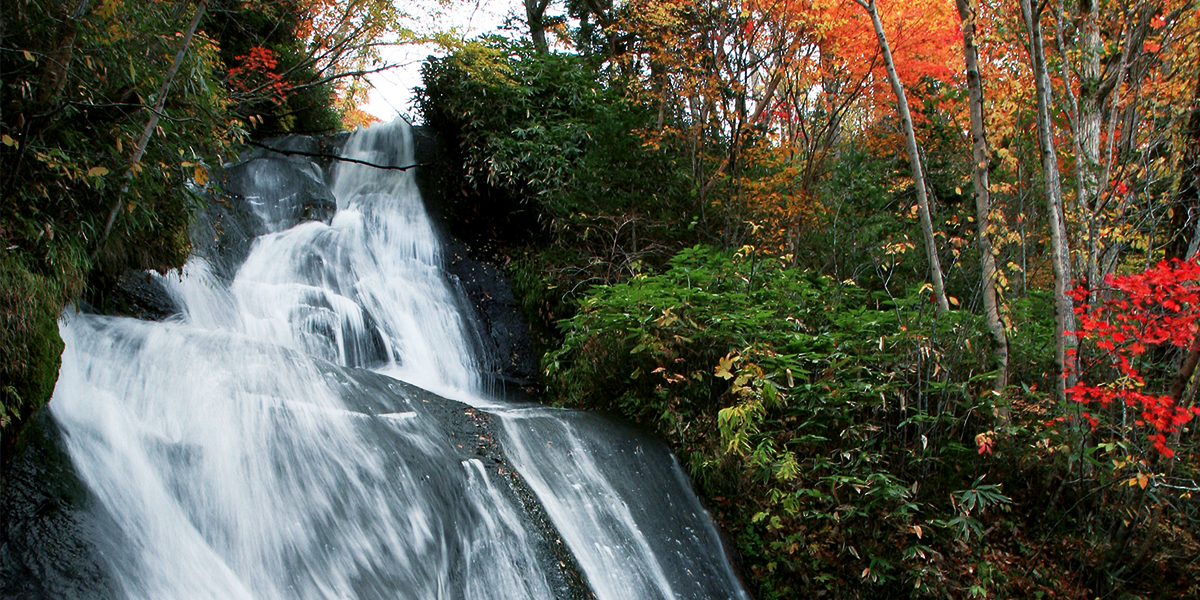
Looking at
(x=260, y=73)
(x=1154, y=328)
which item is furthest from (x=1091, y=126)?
(x=260, y=73)

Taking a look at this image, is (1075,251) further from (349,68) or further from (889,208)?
(349,68)

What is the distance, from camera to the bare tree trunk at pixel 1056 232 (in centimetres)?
496

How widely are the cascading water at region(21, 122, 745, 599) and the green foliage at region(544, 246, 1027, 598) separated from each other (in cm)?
48

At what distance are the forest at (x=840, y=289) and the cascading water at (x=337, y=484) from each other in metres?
0.50

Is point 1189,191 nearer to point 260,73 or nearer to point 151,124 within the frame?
point 151,124

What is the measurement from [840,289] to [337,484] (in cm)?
475

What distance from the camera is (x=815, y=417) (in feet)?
18.5

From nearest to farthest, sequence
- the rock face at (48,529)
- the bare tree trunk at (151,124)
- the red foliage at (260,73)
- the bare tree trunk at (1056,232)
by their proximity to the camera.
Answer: the rock face at (48,529)
the bare tree trunk at (151,124)
the bare tree trunk at (1056,232)
the red foliage at (260,73)

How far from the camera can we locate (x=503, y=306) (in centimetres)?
957

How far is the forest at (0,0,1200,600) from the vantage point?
13.9ft

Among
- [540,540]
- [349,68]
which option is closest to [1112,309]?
[540,540]

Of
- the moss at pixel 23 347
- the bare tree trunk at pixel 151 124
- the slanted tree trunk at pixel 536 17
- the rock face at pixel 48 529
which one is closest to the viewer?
the rock face at pixel 48 529

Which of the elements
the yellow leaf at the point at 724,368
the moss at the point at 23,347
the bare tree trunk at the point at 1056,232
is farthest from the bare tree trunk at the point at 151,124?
the bare tree trunk at the point at 1056,232

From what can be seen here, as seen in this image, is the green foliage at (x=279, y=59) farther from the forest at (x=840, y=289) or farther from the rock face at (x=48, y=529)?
the rock face at (x=48, y=529)
